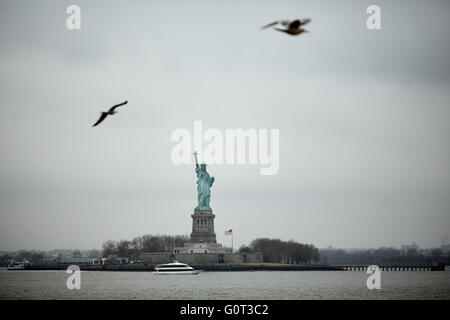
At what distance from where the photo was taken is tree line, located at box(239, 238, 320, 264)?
171375mm

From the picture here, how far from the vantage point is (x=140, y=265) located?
15038 centimetres

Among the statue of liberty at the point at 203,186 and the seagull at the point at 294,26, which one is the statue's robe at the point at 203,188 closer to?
the statue of liberty at the point at 203,186

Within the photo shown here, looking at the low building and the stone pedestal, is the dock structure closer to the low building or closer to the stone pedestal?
the low building

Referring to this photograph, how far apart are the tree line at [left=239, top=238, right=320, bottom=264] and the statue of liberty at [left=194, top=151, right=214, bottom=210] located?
108 feet

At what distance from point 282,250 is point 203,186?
40.2 metres

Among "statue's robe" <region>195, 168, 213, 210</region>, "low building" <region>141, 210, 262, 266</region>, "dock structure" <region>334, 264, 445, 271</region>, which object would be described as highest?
"statue's robe" <region>195, 168, 213, 210</region>

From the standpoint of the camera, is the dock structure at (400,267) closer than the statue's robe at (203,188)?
No

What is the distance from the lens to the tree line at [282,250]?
171 m

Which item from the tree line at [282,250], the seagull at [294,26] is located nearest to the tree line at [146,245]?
the tree line at [282,250]

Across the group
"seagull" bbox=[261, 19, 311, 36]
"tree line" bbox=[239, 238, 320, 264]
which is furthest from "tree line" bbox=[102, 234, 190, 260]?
"seagull" bbox=[261, 19, 311, 36]

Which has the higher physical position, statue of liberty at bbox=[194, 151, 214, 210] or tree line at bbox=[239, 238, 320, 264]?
statue of liberty at bbox=[194, 151, 214, 210]

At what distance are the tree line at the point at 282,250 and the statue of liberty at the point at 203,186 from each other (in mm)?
32976

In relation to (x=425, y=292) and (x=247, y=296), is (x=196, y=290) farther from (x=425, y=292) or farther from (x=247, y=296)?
(x=425, y=292)
